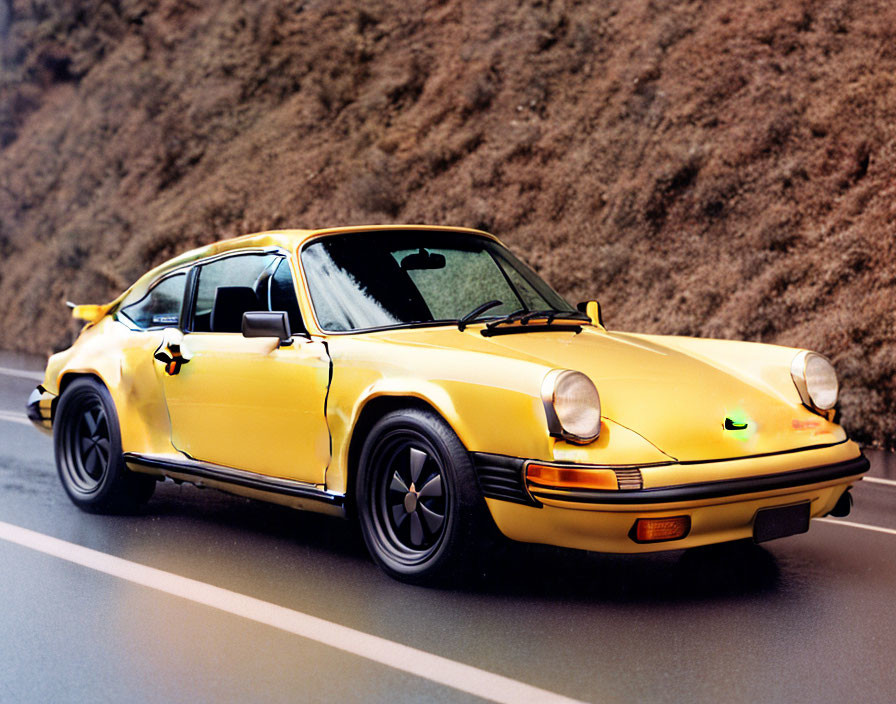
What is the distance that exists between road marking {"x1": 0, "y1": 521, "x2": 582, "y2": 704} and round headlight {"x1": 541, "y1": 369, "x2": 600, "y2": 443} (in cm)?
101

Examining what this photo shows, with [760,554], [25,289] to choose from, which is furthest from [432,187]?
[760,554]

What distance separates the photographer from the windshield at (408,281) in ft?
17.9

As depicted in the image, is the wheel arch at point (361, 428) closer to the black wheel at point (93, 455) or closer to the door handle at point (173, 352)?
the door handle at point (173, 352)

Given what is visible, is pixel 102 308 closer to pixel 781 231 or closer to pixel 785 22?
pixel 781 231

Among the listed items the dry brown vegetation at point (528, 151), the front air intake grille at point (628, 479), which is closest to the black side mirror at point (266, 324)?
the front air intake grille at point (628, 479)

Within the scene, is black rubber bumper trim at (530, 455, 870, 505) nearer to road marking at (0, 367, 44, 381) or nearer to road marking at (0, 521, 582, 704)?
road marking at (0, 521, 582, 704)

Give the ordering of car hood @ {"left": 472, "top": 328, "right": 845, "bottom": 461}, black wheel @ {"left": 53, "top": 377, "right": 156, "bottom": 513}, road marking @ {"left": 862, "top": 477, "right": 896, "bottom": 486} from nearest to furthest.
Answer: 1. car hood @ {"left": 472, "top": 328, "right": 845, "bottom": 461}
2. black wheel @ {"left": 53, "top": 377, "right": 156, "bottom": 513}
3. road marking @ {"left": 862, "top": 477, "right": 896, "bottom": 486}

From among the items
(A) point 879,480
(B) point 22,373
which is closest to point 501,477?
(A) point 879,480

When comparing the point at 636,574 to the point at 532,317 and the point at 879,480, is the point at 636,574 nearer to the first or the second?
the point at 532,317

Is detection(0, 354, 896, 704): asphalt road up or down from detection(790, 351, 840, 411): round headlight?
down

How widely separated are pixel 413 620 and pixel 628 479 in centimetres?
100

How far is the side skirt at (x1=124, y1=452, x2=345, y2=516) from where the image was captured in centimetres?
519

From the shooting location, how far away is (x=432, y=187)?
56.8 ft

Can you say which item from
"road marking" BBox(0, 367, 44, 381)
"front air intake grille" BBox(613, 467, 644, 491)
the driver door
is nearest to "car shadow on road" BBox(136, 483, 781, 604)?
the driver door
